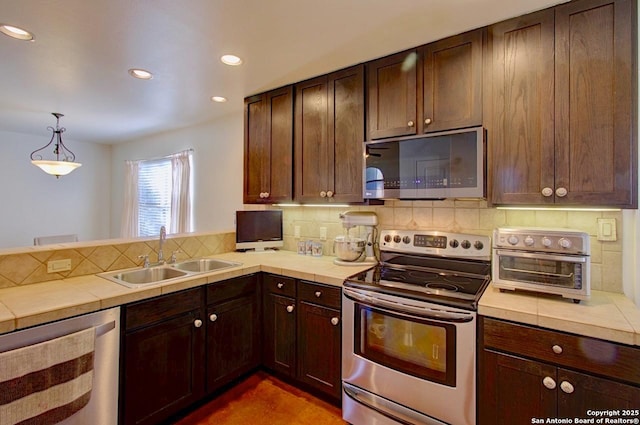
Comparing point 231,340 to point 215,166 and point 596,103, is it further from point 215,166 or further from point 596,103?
point 596,103

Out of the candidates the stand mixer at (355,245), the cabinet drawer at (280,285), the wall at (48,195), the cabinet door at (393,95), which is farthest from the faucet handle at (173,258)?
the wall at (48,195)

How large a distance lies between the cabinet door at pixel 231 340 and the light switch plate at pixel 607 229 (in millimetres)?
2215

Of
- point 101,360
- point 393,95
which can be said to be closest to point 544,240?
point 393,95

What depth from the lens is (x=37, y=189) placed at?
194 inches

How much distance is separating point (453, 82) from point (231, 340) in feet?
7.38

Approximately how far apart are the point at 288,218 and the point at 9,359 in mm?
2156

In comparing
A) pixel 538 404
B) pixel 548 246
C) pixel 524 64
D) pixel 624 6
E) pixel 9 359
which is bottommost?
pixel 538 404

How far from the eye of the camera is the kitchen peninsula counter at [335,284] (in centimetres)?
128

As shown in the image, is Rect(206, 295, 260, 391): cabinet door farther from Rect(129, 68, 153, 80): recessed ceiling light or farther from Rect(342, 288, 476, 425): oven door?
Rect(129, 68, 153, 80): recessed ceiling light

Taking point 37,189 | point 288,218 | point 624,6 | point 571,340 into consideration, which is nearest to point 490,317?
point 571,340

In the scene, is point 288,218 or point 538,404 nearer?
point 538,404

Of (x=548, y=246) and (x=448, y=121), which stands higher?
(x=448, y=121)

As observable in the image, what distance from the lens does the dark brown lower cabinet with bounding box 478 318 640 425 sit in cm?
123

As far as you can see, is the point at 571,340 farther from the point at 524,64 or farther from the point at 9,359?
the point at 9,359
